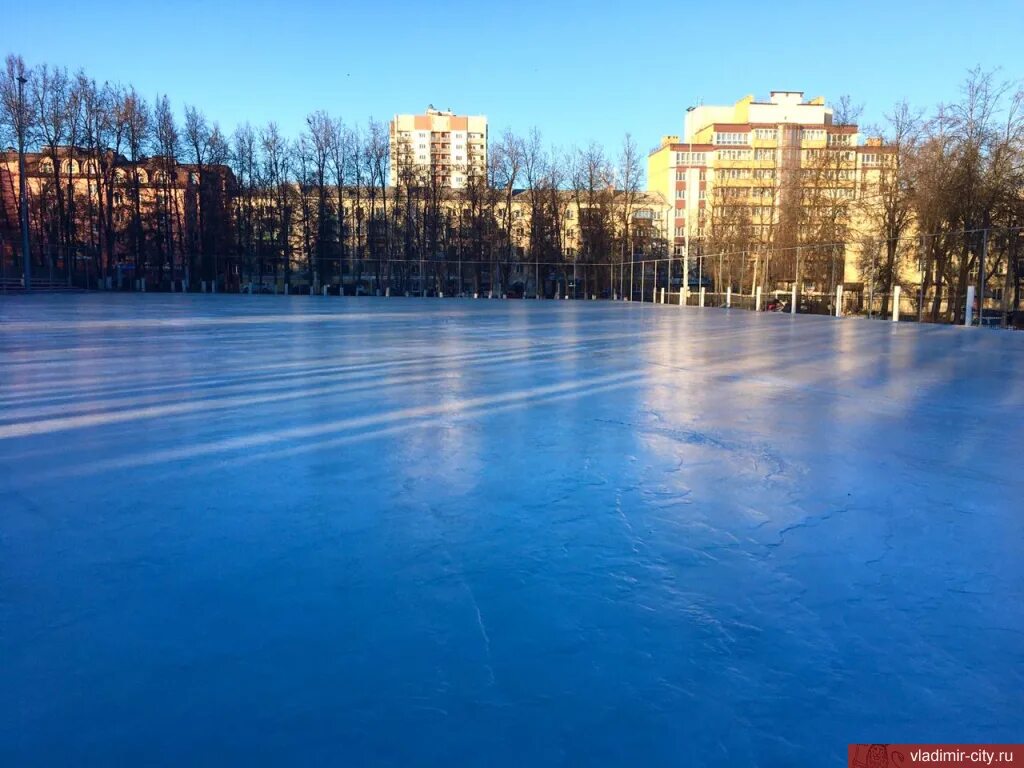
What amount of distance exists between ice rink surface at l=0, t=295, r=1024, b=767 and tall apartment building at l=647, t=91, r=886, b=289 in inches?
1090

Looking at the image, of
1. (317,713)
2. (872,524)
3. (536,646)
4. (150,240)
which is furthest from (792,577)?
(150,240)

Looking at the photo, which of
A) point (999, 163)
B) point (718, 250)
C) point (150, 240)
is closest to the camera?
point (999, 163)

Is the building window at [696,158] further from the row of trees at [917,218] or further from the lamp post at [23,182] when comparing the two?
the lamp post at [23,182]

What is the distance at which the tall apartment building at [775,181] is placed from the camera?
36.0 m

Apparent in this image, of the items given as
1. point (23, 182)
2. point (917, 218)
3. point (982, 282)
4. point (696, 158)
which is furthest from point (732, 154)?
point (23, 182)

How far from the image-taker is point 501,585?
2637 mm

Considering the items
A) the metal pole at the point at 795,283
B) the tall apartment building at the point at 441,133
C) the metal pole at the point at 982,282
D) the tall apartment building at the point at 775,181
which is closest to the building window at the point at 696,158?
the tall apartment building at the point at 775,181

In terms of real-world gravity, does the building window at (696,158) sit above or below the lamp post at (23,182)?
above

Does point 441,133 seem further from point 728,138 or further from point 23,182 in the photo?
point 23,182

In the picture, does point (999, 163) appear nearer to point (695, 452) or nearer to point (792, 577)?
point (695, 452)

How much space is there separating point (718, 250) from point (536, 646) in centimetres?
4631

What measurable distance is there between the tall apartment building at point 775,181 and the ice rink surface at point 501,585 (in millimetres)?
27676

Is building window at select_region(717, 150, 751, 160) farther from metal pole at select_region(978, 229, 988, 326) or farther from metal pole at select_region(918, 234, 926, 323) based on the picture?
metal pole at select_region(978, 229, 988, 326)

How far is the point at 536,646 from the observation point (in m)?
2.21
